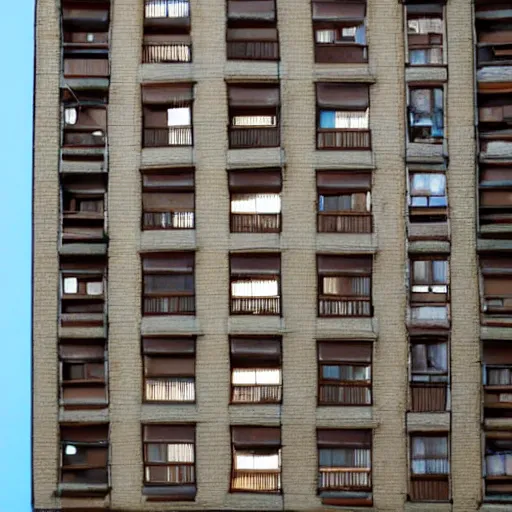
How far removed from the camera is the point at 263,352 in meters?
5.62

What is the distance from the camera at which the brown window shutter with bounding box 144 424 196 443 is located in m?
5.62

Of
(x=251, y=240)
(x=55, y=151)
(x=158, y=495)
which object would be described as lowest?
(x=158, y=495)

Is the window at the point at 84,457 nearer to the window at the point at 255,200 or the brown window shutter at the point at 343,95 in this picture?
the window at the point at 255,200

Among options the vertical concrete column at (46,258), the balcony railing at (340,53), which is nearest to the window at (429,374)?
the balcony railing at (340,53)

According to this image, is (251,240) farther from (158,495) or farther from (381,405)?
(158,495)

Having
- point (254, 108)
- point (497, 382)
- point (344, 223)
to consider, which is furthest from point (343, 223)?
point (497, 382)

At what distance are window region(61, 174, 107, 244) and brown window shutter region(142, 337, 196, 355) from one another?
90 cm

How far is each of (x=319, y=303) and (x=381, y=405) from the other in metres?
0.92

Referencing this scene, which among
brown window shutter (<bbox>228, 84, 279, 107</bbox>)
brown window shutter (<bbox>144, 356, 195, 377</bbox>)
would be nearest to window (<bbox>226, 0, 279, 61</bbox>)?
brown window shutter (<bbox>228, 84, 279, 107</bbox>)

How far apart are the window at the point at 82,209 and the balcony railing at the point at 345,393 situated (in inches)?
83.3

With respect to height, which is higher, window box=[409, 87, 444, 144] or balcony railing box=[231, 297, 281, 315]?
window box=[409, 87, 444, 144]

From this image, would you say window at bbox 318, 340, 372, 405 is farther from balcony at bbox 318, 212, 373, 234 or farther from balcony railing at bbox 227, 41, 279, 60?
balcony railing at bbox 227, 41, 279, 60

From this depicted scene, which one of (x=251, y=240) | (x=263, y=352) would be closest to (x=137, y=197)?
(x=251, y=240)

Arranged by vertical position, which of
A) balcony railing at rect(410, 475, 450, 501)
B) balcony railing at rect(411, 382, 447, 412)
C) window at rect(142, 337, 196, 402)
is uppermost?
window at rect(142, 337, 196, 402)
